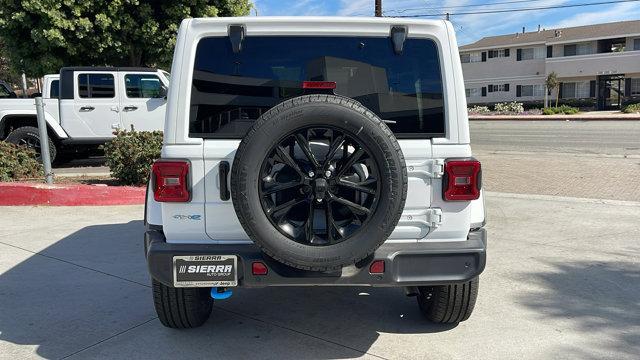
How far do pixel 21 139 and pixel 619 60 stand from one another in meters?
45.9

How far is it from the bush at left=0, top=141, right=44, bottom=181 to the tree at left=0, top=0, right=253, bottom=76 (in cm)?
612

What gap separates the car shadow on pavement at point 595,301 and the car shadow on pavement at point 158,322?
0.93m

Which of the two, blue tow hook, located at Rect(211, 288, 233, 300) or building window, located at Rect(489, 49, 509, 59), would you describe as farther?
building window, located at Rect(489, 49, 509, 59)

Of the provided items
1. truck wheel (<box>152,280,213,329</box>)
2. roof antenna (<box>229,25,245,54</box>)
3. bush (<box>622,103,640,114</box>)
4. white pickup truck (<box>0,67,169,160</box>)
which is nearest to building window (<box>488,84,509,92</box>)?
bush (<box>622,103,640,114</box>)

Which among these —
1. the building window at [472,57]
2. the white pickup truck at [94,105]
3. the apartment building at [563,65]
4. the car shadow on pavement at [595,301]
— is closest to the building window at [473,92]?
the apartment building at [563,65]

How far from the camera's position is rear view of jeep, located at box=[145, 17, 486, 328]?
2.81 m

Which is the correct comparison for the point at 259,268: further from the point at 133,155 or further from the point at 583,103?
the point at 583,103

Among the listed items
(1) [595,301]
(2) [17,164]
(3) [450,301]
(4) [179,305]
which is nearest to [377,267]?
(3) [450,301]

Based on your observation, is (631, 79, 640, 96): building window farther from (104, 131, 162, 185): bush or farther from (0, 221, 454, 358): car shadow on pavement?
(0, 221, 454, 358): car shadow on pavement

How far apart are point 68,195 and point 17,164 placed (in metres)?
1.71

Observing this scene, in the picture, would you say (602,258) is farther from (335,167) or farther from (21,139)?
(21,139)

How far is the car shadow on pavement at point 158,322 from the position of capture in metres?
3.45

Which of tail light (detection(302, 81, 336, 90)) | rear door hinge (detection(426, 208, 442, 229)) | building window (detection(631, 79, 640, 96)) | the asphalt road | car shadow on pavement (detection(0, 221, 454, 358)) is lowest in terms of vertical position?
car shadow on pavement (detection(0, 221, 454, 358))

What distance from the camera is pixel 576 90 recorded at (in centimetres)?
4766
